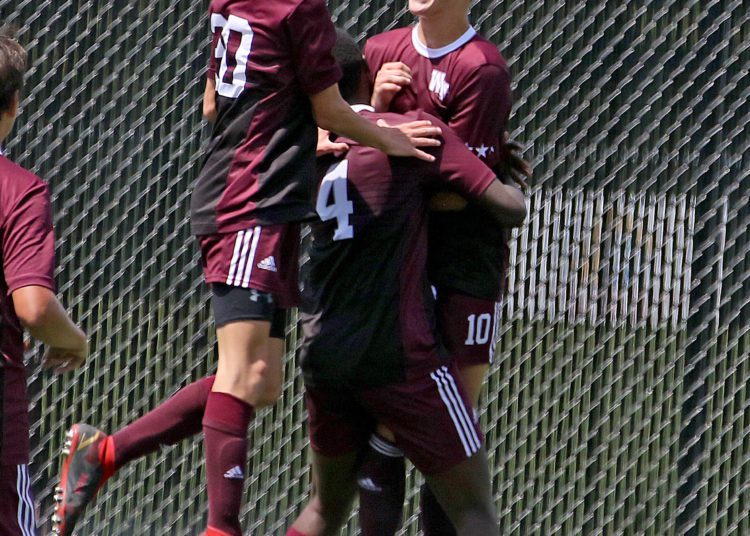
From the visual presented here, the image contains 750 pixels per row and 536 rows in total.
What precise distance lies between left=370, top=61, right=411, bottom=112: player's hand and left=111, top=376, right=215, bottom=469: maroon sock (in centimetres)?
103

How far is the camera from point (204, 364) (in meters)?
5.43

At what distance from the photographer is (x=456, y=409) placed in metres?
3.64

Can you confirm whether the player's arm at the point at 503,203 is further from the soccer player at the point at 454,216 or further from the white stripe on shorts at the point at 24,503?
the white stripe on shorts at the point at 24,503

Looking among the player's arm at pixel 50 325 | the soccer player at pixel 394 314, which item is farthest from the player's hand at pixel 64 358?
the soccer player at pixel 394 314

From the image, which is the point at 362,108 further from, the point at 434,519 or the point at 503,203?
the point at 434,519

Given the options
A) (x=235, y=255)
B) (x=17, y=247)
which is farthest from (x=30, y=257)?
(x=235, y=255)

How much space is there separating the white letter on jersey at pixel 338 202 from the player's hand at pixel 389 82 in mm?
342

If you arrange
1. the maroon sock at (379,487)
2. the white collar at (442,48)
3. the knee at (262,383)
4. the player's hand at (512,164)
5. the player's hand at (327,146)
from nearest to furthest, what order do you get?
the knee at (262,383) → the player's hand at (327,146) → the maroon sock at (379,487) → the white collar at (442,48) → the player's hand at (512,164)

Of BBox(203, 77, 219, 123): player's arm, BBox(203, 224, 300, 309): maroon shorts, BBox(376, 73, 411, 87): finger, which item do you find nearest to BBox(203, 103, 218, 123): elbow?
BBox(203, 77, 219, 123): player's arm

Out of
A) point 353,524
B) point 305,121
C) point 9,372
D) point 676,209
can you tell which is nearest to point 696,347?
point 676,209

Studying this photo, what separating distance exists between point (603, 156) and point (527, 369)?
95cm

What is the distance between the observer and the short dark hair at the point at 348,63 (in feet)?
12.9

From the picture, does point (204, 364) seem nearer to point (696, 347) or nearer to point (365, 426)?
point (365, 426)

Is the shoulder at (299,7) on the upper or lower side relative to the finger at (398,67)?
upper
